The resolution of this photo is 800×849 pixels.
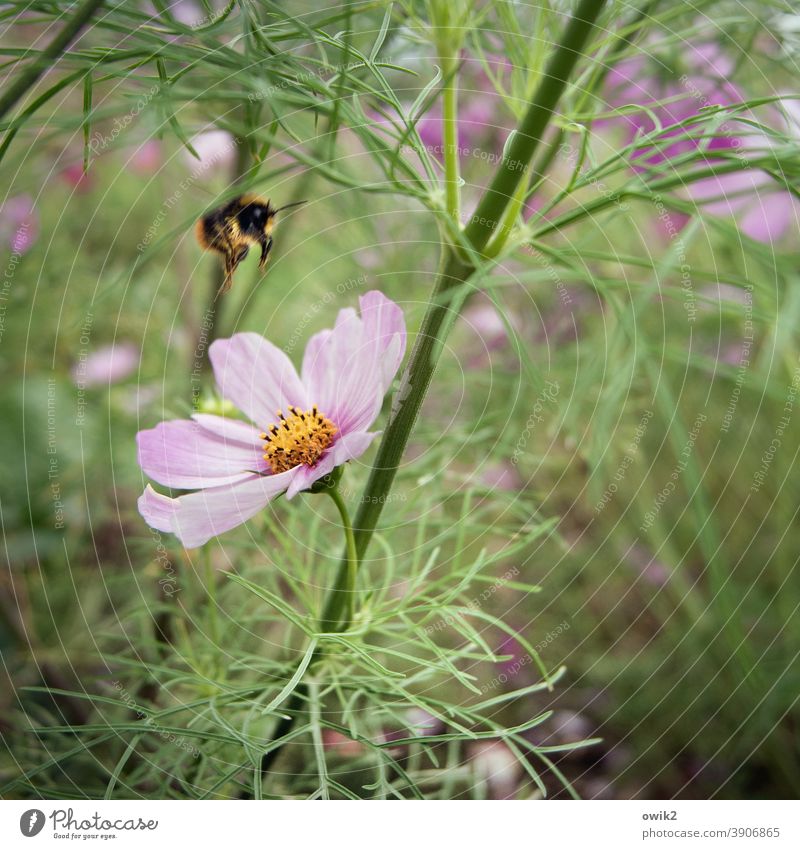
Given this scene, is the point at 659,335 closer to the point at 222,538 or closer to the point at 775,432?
the point at 775,432

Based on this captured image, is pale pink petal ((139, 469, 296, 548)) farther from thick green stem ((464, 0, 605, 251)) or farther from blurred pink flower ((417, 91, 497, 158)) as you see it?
blurred pink flower ((417, 91, 497, 158))

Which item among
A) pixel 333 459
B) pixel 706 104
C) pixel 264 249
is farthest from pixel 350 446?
pixel 706 104

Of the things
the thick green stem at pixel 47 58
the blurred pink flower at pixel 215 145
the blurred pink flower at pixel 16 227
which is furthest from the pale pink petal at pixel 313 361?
the blurred pink flower at pixel 16 227

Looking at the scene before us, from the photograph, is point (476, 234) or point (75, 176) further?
point (75, 176)

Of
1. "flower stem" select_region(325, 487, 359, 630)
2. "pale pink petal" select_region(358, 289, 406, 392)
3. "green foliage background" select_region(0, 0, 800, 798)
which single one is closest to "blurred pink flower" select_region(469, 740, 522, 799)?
"green foliage background" select_region(0, 0, 800, 798)

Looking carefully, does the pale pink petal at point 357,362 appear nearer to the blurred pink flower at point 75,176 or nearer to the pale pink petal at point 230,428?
the pale pink petal at point 230,428

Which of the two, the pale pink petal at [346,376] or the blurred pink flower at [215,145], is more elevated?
the blurred pink flower at [215,145]

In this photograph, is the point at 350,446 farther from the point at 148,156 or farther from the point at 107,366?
the point at 148,156
